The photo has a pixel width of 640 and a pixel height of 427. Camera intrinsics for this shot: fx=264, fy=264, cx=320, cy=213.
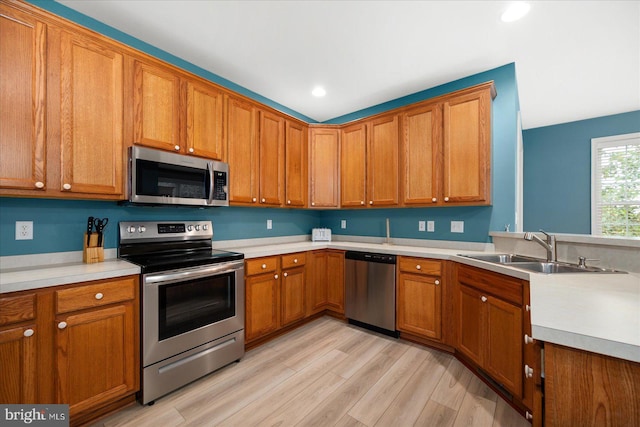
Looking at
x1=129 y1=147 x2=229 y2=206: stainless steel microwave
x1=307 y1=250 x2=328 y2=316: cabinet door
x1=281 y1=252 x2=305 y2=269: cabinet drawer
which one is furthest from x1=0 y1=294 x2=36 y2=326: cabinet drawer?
x1=307 y1=250 x2=328 y2=316: cabinet door

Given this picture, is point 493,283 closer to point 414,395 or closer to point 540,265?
point 540,265

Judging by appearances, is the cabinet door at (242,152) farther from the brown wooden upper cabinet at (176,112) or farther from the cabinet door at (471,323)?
the cabinet door at (471,323)

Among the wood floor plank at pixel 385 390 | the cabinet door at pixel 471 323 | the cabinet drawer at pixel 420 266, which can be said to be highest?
the cabinet drawer at pixel 420 266

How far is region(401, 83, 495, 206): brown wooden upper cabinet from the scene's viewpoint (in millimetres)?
2557

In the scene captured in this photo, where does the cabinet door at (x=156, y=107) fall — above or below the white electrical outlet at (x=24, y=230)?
above

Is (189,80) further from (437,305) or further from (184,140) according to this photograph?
(437,305)

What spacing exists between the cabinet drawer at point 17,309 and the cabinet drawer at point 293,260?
1.84m

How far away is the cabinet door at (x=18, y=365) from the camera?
135 centimetres

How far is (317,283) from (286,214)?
106 cm

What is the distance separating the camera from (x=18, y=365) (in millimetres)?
1391

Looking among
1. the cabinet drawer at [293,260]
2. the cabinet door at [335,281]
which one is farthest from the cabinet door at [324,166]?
the cabinet drawer at [293,260]

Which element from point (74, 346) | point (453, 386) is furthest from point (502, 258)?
point (74, 346)

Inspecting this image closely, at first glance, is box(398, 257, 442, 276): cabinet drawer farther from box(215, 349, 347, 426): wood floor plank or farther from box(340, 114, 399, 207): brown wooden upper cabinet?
box(215, 349, 347, 426): wood floor plank

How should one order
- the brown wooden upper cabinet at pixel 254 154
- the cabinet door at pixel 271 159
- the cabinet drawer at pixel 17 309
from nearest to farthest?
1. the cabinet drawer at pixel 17 309
2. the brown wooden upper cabinet at pixel 254 154
3. the cabinet door at pixel 271 159
